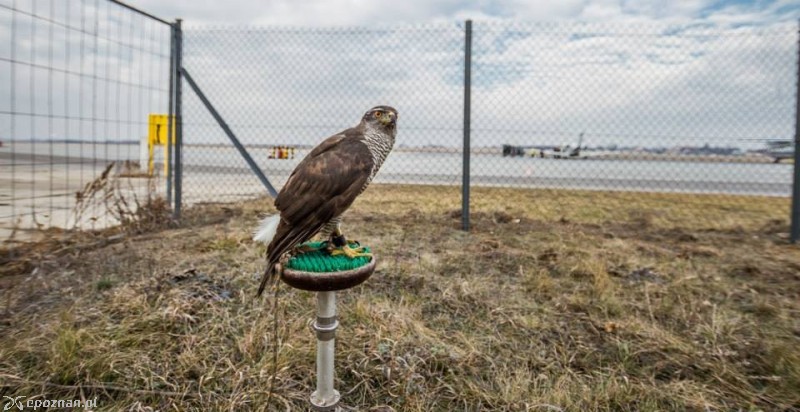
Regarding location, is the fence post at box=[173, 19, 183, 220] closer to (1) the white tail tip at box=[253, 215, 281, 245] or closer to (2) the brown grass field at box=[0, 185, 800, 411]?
(2) the brown grass field at box=[0, 185, 800, 411]

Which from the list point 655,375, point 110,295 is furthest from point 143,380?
point 655,375

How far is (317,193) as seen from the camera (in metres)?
1.55

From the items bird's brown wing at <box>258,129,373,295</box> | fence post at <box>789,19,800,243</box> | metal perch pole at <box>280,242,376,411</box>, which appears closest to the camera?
metal perch pole at <box>280,242,376,411</box>

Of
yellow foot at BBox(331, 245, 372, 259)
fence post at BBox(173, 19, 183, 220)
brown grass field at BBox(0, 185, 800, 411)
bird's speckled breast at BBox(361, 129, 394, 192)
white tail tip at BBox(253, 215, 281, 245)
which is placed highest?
fence post at BBox(173, 19, 183, 220)

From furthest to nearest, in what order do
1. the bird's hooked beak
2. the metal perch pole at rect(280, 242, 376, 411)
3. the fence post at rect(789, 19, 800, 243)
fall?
the fence post at rect(789, 19, 800, 243), the bird's hooked beak, the metal perch pole at rect(280, 242, 376, 411)

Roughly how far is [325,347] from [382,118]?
0.89 m

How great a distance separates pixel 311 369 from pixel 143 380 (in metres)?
0.71

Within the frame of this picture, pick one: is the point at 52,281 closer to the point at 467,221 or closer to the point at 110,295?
the point at 110,295

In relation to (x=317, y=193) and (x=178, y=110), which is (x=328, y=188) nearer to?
(x=317, y=193)

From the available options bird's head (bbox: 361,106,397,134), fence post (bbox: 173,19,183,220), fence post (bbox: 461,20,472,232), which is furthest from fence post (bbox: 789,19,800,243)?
fence post (bbox: 173,19,183,220)

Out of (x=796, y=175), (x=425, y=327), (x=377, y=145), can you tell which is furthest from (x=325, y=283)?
(x=796, y=175)

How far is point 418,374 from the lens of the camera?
1.96 m

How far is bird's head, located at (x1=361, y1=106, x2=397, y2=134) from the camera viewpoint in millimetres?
1736

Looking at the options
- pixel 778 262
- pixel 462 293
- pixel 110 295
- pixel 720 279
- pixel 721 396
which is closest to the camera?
pixel 721 396
